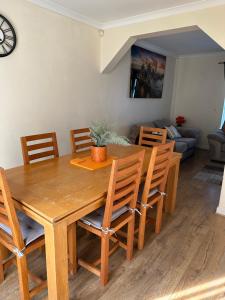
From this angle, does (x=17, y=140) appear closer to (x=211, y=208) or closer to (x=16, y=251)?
(x=16, y=251)

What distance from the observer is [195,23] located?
2.52 meters

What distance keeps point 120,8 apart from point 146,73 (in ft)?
6.91

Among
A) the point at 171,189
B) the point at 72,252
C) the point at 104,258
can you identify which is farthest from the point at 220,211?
the point at 72,252

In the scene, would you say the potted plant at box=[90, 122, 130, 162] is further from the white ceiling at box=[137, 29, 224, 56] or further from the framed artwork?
the white ceiling at box=[137, 29, 224, 56]

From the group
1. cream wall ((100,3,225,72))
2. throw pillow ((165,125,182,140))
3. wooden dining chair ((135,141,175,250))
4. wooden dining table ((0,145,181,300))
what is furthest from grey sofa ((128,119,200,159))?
wooden dining table ((0,145,181,300))

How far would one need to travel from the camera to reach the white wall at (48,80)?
2.46m

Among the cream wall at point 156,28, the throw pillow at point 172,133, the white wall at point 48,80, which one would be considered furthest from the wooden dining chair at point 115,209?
the throw pillow at point 172,133

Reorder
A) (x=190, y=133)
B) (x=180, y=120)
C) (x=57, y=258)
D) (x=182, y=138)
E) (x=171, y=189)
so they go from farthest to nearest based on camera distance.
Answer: (x=180, y=120) → (x=190, y=133) → (x=182, y=138) → (x=171, y=189) → (x=57, y=258)

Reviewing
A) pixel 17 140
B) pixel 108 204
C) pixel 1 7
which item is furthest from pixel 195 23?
pixel 17 140

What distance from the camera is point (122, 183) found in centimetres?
153

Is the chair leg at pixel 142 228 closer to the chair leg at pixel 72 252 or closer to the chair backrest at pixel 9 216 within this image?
the chair leg at pixel 72 252

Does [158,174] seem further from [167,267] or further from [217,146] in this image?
[217,146]

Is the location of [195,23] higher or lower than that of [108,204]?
higher

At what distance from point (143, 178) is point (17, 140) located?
163 cm
